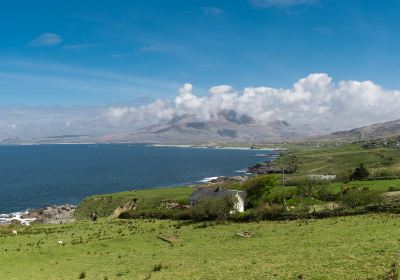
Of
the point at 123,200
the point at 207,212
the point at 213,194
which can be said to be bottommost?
the point at 123,200

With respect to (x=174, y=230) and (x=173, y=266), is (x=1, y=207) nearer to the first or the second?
(x=174, y=230)

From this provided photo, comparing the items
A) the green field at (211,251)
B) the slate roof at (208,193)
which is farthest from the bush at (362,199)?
the slate roof at (208,193)

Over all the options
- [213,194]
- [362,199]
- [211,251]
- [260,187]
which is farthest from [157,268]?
[260,187]

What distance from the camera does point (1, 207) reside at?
151500 millimetres

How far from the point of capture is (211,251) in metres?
42.2

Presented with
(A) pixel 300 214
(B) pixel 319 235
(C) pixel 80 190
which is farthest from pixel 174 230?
(C) pixel 80 190

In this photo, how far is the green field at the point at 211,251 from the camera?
27.6 meters

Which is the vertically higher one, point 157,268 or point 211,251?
point 157,268

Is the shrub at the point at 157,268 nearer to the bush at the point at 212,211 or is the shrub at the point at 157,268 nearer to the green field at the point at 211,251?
the green field at the point at 211,251

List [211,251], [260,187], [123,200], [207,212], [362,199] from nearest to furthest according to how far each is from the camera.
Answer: [211,251], [362,199], [207,212], [260,187], [123,200]

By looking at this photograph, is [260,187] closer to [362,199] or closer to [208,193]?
[208,193]

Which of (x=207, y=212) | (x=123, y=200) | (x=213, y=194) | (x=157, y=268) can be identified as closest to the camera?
(x=157, y=268)

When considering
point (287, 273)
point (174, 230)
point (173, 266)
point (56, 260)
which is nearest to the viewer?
point (287, 273)

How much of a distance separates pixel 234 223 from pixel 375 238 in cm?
2812
